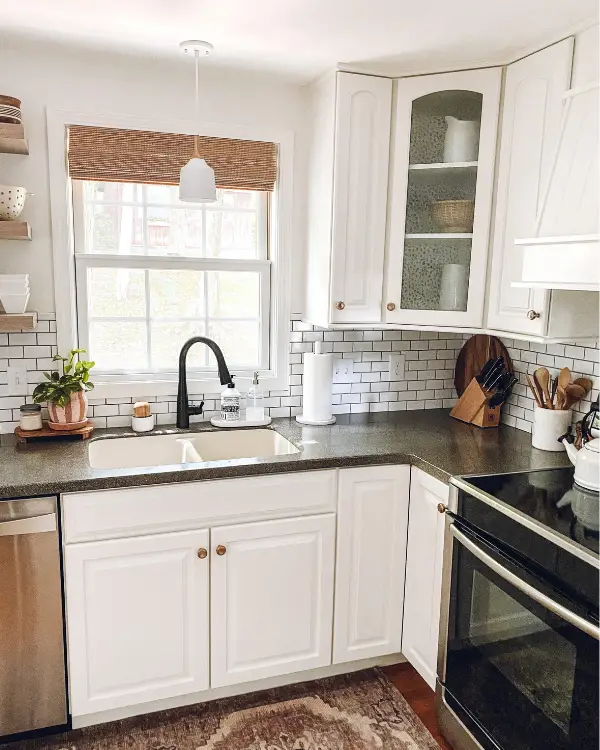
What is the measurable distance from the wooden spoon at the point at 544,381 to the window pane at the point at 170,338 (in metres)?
1.39

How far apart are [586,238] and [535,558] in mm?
871

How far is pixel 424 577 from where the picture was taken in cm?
215

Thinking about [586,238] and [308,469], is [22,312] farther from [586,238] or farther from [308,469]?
[586,238]

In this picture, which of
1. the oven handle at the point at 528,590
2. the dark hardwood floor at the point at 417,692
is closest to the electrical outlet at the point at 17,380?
the oven handle at the point at 528,590

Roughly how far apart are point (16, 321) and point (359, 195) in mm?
1338

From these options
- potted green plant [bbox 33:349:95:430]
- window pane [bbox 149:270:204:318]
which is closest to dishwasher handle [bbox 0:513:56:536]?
potted green plant [bbox 33:349:95:430]

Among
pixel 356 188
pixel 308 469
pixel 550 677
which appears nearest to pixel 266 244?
pixel 356 188

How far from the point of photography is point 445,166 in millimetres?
2336

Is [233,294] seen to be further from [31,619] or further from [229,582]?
[31,619]

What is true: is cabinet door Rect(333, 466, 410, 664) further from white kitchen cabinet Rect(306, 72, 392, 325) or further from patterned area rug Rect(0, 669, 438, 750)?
white kitchen cabinet Rect(306, 72, 392, 325)

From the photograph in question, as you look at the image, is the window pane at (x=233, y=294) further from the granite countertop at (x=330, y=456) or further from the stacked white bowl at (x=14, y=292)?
the stacked white bowl at (x=14, y=292)

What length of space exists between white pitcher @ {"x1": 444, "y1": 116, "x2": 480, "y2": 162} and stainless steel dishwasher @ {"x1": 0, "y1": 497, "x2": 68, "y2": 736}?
187 cm

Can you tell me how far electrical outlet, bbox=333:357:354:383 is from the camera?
2.73 m

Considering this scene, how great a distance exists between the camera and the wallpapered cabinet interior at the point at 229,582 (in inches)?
76.0
